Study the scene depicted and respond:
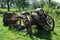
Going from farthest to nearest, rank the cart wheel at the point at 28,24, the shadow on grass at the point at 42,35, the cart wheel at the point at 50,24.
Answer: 1. the cart wheel at the point at 50,24
2. the cart wheel at the point at 28,24
3. the shadow on grass at the point at 42,35

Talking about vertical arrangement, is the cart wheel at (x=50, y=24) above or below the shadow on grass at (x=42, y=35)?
above

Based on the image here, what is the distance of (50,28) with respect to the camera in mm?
12219

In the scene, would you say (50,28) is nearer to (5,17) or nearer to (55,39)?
(55,39)

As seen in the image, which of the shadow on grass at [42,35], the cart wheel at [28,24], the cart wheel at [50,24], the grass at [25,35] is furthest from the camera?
the cart wheel at [50,24]

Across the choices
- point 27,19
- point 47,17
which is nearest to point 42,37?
point 27,19

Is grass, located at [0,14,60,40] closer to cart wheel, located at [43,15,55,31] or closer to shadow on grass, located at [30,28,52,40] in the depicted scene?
shadow on grass, located at [30,28,52,40]

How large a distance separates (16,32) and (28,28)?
0.77 m

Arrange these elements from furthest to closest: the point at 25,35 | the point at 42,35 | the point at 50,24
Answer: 1. the point at 50,24
2. the point at 42,35
3. the point at 25,35

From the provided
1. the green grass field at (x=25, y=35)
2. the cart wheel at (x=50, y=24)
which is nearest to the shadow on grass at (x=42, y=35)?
the green grass field at (x=25, y=35)

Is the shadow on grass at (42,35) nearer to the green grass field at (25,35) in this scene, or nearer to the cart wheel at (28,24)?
the green grass field at (25,35)

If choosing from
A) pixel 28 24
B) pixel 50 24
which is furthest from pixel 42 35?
pixel 50 24

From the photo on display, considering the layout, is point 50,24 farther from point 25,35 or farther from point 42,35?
point 25,35

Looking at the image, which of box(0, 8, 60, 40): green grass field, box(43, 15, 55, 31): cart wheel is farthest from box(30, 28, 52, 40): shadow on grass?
box(43, 15, 55, 31): cart wheel

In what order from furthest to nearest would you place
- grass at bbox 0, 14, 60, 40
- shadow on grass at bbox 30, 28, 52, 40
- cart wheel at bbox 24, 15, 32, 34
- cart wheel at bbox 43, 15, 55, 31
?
1. cart wheel at bbox 43, 15, 55, 31
2. cart wheel at bbox 24, 15, 32, 34
3. shadow on grass at bbox 30, 28, 52, 40
4. grass at bbox 0, 14, 60, 40
